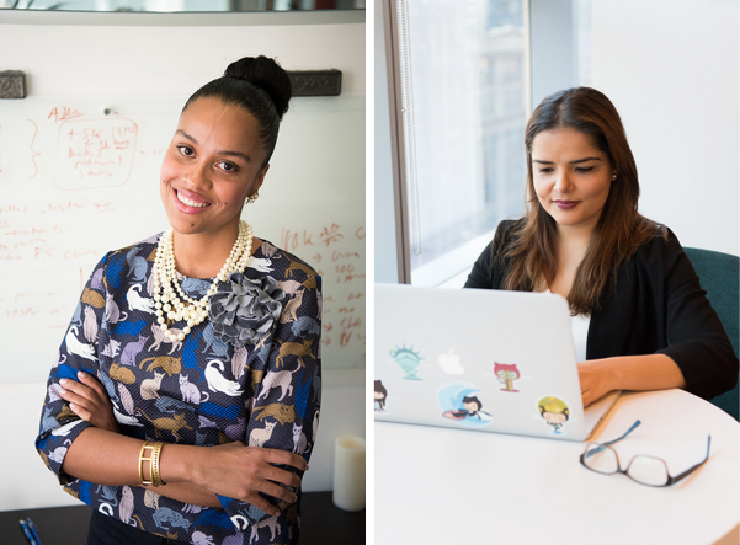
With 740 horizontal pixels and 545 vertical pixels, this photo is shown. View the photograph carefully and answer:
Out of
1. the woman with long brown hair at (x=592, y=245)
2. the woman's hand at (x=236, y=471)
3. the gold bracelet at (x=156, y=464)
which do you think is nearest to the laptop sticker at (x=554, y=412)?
the woman's hand at (x=236, y=471)

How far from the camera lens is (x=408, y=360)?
2.24 feet

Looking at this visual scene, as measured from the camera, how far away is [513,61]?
1.87m

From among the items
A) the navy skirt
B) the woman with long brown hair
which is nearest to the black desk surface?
the navy skirt

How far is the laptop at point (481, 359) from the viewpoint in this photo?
0.64 m

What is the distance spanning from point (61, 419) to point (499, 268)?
41.3 inches

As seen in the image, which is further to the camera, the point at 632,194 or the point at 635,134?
the point at 635,134

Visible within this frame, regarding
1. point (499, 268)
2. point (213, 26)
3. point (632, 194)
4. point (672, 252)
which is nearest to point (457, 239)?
point (499, 268)

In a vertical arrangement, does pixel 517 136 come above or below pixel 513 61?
below

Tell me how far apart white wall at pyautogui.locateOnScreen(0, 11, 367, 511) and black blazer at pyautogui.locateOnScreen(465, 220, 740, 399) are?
625 mm

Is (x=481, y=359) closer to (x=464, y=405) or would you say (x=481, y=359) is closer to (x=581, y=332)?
(x=464, y=405)

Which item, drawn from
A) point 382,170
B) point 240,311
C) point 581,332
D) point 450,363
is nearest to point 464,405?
point 450,363

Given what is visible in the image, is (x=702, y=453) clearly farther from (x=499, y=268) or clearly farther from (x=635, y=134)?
(x=635, y=134)

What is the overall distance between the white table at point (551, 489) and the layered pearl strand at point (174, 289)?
0.28 m

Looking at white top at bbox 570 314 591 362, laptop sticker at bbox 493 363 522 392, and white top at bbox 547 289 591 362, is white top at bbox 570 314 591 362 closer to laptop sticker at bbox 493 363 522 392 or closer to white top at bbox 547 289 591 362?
white top at bbox 547 289 591 362
